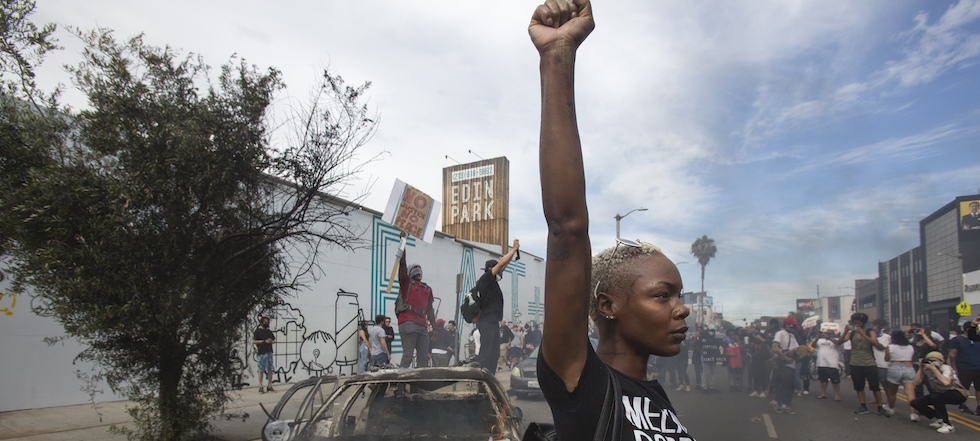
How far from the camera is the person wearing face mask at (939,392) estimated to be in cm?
916

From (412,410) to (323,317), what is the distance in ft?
41.5

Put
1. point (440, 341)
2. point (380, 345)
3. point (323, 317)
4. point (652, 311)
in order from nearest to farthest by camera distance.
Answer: point (652, 311) → point (380, 345) → point (323, 317) → point (440, 341)

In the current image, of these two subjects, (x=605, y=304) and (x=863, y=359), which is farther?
(x=863, y=359)

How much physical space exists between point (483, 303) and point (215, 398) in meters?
3.68

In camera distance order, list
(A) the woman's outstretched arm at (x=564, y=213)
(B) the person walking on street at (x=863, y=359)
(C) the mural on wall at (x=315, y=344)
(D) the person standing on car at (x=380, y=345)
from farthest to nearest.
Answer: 1. (C) the mural on wall at (x=315, y=344)
2. (D) the person standing on car at (x=380, y=345)
3. (B) the person walking on street at (x=863, y=359)
4. (A) the woman's outstretched arm at (x=564, y=213)

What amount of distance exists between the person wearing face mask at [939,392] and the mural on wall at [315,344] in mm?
11549

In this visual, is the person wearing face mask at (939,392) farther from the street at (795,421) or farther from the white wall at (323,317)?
the white wall at (323,317)

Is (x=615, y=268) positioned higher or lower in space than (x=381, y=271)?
lower

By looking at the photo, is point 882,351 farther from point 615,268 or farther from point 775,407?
point 615,268

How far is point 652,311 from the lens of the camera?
1.57 m

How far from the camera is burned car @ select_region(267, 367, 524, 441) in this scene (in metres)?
4.00

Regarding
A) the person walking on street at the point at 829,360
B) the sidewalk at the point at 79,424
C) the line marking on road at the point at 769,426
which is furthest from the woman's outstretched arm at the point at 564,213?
the person walking on street at the point at 829,360

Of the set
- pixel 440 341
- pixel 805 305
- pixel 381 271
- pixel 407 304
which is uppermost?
pixel 381 271

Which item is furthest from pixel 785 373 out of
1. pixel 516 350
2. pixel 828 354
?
pixel 516 350
